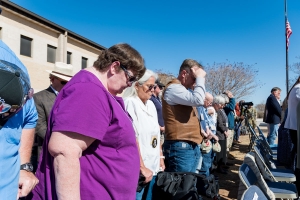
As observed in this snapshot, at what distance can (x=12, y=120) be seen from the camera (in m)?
→ 1.23

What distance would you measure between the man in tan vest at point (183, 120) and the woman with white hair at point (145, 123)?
0.34m

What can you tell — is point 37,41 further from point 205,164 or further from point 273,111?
point 205,164

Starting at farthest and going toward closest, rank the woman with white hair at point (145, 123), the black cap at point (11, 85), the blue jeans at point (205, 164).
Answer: the blue jeans at point (205, 164) → the woman with white hair at point (145, 123) → the black cap at point (11, 85)

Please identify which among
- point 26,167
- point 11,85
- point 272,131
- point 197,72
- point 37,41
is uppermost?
point 37,41

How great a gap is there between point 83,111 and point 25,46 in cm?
1661

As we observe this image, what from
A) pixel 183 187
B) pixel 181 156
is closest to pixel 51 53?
pixel 181 156

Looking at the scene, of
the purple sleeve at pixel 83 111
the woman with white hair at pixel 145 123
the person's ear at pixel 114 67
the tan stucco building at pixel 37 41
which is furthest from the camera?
the tan stucco building at pixel 37 41

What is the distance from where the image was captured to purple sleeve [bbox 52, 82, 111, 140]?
3.83 feet

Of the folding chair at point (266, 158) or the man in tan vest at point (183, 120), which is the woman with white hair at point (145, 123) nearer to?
the man in tan vest at point (183, 120)

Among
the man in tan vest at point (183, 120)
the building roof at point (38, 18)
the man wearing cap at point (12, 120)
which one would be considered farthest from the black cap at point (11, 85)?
the building roof at point (38, 18)

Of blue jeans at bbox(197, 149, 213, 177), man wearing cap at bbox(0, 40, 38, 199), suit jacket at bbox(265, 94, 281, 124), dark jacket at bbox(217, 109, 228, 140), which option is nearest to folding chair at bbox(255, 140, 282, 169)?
blue jeans at bbox(197, 149, 213, 177)

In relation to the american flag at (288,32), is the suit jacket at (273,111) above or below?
below

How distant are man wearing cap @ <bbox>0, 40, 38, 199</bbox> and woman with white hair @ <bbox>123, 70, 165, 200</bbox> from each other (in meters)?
1.08

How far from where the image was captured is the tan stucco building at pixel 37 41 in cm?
1456
